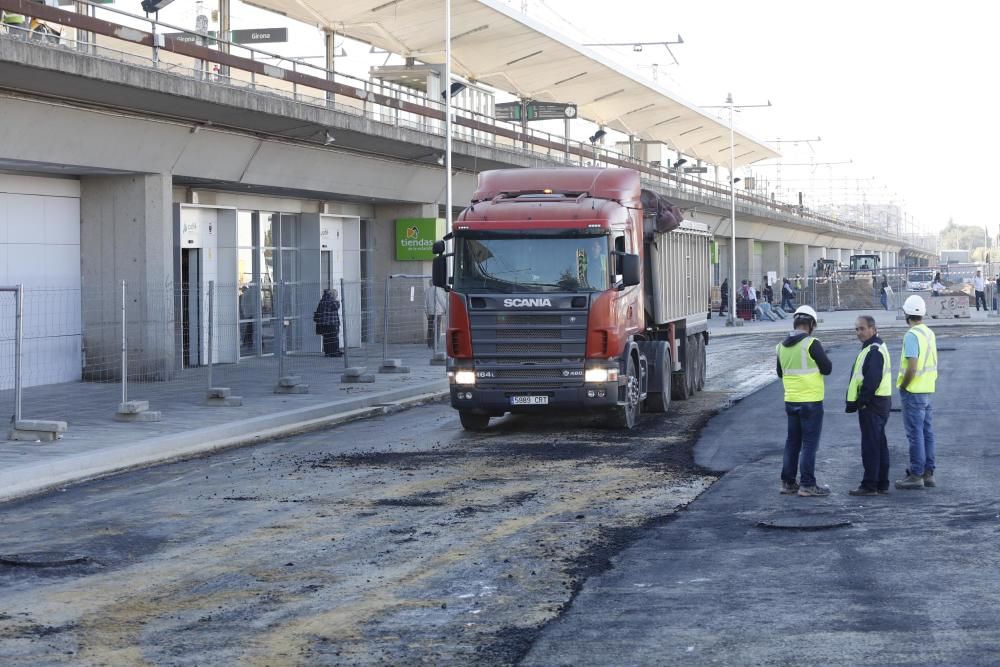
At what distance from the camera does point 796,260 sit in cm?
10288

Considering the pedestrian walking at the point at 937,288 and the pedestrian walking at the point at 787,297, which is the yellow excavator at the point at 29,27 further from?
the pedestrian walking at the point at 787,297

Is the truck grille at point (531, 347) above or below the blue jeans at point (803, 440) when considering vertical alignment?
above

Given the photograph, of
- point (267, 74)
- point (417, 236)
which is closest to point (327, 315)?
point (267, 74)

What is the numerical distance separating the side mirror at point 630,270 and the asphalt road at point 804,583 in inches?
147

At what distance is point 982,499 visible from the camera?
12.8 metres

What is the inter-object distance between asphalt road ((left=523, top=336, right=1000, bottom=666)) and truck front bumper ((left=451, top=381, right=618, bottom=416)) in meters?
3.30

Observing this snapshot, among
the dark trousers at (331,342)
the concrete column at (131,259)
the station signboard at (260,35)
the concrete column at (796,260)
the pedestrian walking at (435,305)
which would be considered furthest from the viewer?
the concrete column at (796,260)

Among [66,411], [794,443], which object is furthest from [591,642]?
[66,411]

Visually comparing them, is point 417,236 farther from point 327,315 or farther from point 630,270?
point 630,270

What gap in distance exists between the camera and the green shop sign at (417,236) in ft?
131

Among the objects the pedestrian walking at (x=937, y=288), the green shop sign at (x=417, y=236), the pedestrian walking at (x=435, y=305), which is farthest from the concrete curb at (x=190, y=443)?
the pedestrian walking at (x=937, y=288)

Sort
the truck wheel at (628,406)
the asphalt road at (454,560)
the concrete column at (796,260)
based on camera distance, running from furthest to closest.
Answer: the concrete column at (796,260) → the truck wheel at (628,406) → the asphalt road at (454,560)

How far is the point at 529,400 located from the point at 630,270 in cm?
215

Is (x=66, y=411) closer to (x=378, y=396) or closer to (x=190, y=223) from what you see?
(x=378, y=396)
